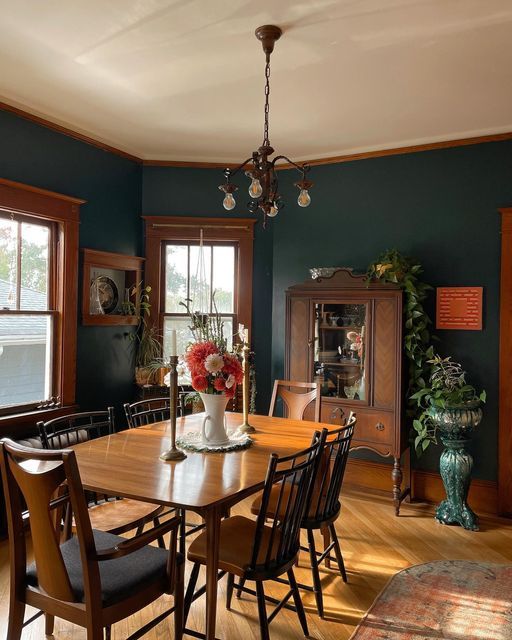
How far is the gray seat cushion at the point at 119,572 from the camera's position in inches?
72.7

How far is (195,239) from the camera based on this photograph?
4.85m

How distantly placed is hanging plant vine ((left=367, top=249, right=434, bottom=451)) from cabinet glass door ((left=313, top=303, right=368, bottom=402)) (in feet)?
1.00

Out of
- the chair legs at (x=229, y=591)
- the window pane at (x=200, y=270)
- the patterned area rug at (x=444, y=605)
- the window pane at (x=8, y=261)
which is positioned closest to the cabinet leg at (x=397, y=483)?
the patterned area rug at (x=444, y=605)

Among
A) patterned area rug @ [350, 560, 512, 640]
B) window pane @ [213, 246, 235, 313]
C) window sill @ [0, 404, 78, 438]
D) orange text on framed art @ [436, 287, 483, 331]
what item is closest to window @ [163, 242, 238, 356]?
window pane @ [213, 246, 235, 313]

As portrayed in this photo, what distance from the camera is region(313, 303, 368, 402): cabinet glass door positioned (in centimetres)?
425

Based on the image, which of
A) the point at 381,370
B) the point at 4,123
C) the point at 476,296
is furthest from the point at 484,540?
the point at 4,123

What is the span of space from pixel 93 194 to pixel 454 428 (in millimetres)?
3259

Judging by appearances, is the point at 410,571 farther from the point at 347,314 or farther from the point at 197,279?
the point at 197,279

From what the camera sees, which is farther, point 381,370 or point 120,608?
point 381,370

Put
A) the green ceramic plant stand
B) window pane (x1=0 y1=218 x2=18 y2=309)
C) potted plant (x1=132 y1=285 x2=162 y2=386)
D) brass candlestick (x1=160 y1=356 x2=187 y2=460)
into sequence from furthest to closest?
potted plant (x1=132 y1=285 x2=162 y2=386), the green ceramic plant stand, window pane (x1=0 y1=218 x2=18 y2=309), brass candlestick (x1=160 y1=356 x2=187 y2=460)

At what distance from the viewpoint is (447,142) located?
425 centimetres

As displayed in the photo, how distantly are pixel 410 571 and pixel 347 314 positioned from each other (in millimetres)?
1927

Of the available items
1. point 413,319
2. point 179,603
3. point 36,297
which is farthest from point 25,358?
point 413,319

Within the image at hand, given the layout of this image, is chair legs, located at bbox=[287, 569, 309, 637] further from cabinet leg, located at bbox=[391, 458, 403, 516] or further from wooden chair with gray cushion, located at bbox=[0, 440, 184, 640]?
cabinet leg, located at bbox=[391, 458, 403, 516]
